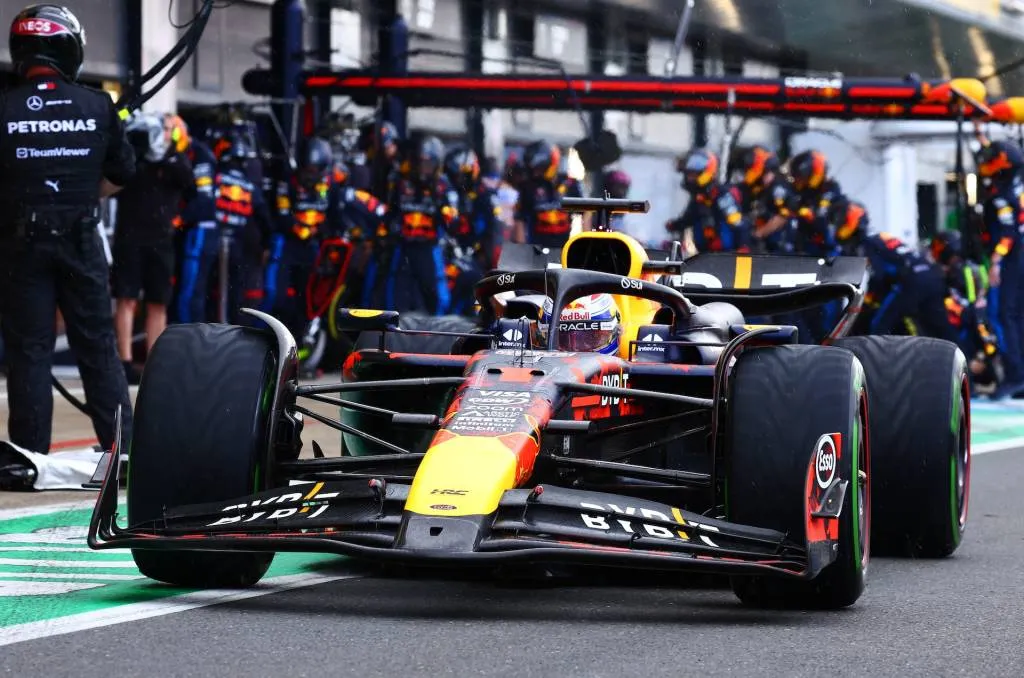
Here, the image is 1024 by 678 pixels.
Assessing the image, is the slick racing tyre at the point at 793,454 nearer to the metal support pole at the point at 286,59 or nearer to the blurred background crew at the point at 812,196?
the blurred background crew at the point at 812,196

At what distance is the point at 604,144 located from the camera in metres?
21.1

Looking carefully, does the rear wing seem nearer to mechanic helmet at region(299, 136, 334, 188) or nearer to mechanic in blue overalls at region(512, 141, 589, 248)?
mechanic helmet at region(299, 136, 334, 188)

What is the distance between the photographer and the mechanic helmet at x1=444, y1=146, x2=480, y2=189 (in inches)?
753

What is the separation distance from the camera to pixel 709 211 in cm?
1895

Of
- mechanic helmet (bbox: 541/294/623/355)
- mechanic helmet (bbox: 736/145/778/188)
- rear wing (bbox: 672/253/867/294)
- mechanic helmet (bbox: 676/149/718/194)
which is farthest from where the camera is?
mechanic helmet (bbox: 736/145/778/188)

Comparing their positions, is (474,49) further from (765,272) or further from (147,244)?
(765,272)

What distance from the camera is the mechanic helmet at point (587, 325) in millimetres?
6820

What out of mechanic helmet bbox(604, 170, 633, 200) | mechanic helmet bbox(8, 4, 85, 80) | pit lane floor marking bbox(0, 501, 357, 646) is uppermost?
mechanic helmet bbox(8, 4, 85, 80)

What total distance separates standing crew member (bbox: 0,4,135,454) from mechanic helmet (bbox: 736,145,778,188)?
38.2ft

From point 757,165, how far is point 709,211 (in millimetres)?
922

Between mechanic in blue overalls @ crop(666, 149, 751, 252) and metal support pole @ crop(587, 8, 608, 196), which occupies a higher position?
metal support pole @ crop(587, 8, 608, 196)

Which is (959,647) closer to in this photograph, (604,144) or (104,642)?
(104,642)

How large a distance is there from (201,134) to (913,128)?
42.6 ft

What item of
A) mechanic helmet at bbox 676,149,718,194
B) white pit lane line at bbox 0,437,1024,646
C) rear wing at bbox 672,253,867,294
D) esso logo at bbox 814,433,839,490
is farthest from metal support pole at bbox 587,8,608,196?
esso logo at bbox 814,433,839,490
